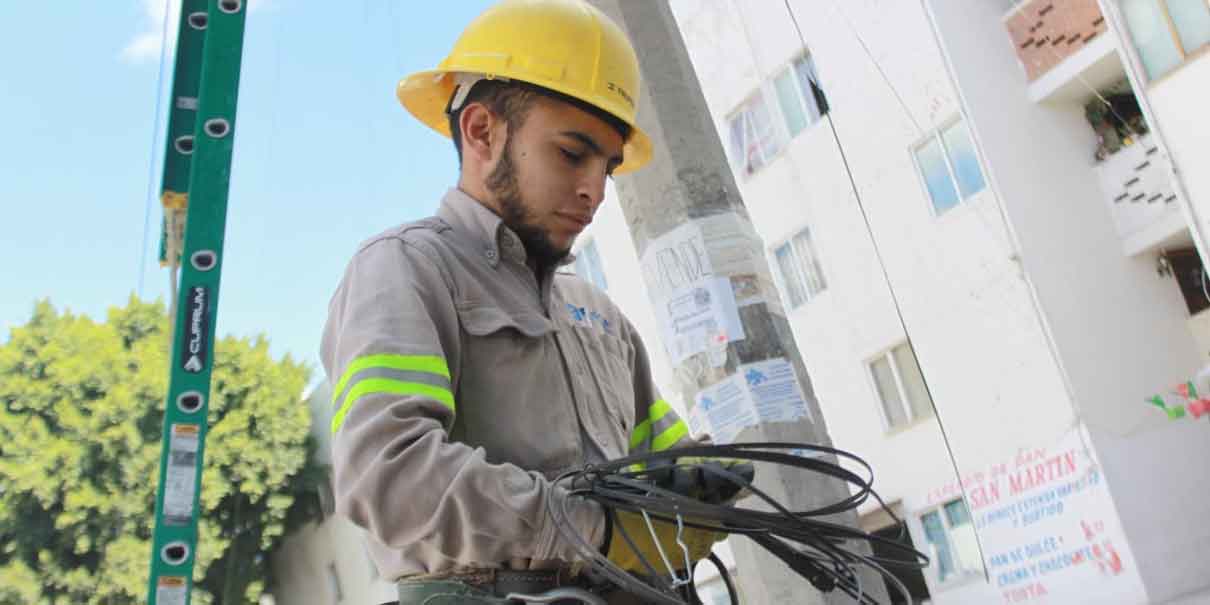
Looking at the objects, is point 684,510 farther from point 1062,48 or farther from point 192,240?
point 1062,48

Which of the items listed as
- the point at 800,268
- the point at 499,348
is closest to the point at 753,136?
the point at 800,268

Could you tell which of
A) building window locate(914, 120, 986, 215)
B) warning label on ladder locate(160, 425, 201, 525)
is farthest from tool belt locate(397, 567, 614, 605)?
building window locate(914, 120, 986, 215)

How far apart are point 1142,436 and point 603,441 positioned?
12.0m

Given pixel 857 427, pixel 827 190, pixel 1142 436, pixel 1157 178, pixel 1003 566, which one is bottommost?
pixel 1003 566

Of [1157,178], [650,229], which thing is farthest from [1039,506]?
[650,229]

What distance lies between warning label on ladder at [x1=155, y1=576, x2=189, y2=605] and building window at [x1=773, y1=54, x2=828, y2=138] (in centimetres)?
1110

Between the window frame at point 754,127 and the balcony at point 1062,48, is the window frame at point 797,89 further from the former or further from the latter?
the balcony at point 1062,48

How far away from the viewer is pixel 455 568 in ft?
5.87

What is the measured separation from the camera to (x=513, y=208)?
2109 mm

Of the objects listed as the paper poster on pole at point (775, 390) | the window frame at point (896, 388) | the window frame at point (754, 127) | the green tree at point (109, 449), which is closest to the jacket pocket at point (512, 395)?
the paper poster on pole at point (775, 390)

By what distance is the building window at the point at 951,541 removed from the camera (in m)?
13.4

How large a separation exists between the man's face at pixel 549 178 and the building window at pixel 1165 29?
11190 millimetres

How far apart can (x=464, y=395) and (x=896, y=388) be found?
1281 cm

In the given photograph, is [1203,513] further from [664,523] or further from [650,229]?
[664,523]
